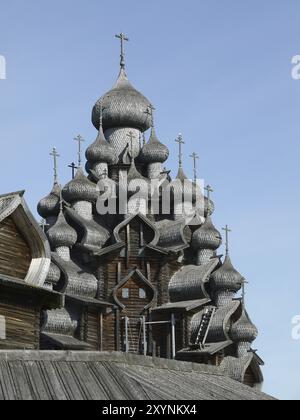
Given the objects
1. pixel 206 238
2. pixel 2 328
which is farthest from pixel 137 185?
pixel 2 328

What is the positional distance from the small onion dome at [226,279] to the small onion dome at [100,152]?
7.23 meters

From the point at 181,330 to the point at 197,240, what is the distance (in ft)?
14.3

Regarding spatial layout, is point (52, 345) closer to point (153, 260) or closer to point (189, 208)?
point (153, 260)

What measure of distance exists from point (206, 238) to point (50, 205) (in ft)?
22.0

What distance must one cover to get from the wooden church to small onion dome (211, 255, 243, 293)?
0.13 feet

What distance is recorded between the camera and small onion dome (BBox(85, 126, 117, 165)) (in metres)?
37.9

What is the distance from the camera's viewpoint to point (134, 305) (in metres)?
33.8

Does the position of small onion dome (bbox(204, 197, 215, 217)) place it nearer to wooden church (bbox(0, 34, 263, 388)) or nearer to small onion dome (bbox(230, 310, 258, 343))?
wooden church (bbox(0, 34, 263, 388))

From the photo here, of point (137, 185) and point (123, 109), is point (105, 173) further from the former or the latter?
Answer: point (123, 109)

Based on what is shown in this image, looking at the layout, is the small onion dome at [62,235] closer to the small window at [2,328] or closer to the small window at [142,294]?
the small window at [142,294]

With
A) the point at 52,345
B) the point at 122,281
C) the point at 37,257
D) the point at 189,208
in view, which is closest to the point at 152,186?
the point at 189,208

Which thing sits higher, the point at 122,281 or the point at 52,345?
the point at 122,281

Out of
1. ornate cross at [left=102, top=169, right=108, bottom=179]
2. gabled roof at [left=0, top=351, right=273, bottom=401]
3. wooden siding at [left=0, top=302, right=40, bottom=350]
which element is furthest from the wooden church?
gabled roof at [left=0, top=351, right=273, bottom=401]
